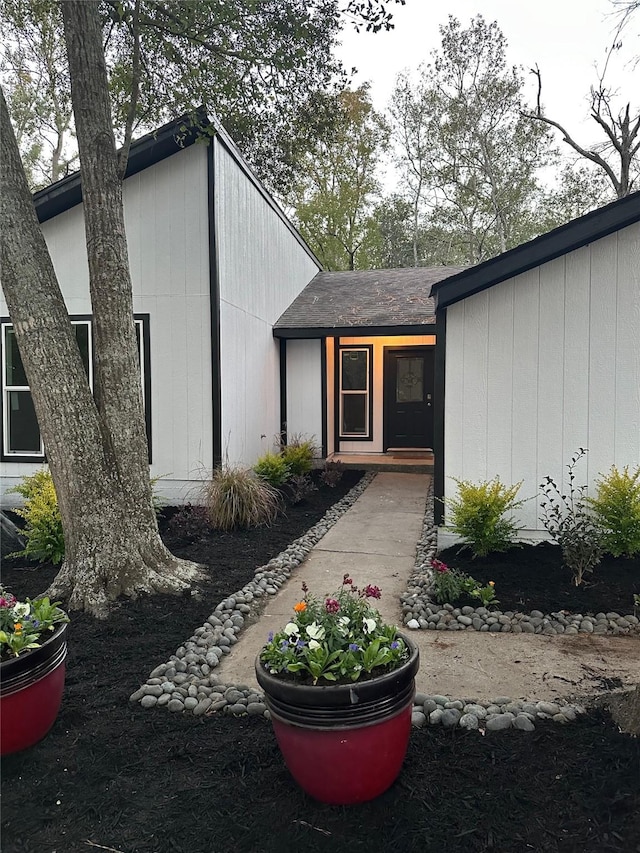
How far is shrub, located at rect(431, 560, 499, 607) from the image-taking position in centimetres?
393

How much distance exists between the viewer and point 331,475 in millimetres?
8688

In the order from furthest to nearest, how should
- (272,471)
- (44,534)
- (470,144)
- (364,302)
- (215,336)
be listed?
1. (470,144)
2. (364,302)
3. (272,471)
4. (215,336)
5. (44,534)

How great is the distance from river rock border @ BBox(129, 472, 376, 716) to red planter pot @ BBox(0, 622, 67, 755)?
0.49 meters

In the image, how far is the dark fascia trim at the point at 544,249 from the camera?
4.34 metres

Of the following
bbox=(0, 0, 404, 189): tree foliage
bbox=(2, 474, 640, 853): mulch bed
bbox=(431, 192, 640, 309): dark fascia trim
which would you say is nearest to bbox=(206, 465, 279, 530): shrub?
bbox=(431, 192, 640, 309): dark fascia trim

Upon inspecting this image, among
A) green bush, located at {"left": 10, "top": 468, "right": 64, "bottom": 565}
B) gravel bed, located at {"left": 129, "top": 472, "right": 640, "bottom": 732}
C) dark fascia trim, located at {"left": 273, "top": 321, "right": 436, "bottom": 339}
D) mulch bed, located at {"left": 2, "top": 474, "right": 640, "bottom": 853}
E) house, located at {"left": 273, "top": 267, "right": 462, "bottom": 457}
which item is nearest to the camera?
mulch bed, located at {"left": 2, "top": 474, "right": 640, "bottom": 853}

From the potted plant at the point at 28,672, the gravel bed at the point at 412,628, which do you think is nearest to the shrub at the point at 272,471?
the gravel bed at the point at 412,628

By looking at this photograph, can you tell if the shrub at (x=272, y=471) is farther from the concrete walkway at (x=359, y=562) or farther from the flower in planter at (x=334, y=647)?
the flower in planter at (x=334, y=647)

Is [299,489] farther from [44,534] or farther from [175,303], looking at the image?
[44,534]

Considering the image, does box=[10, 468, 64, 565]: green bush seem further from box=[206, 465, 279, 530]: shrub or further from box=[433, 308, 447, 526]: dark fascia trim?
box=[433, 308, 447, 526]: dark fascia trim

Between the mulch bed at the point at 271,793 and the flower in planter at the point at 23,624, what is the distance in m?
0.43

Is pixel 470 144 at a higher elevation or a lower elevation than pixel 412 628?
higher

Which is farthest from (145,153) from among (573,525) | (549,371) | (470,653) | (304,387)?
(470,653)

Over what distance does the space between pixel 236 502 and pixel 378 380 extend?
543 cm
